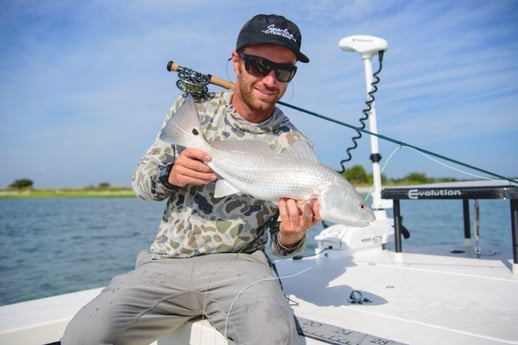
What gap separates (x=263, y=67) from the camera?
301 cm

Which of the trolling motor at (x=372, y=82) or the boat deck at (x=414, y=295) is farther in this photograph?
the trolling motor at (x=372, y=82)

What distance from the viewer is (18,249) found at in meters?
16.5

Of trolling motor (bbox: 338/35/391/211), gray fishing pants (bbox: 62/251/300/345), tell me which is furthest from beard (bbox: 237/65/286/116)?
trolling motor (bbox: 338/35/391/211)

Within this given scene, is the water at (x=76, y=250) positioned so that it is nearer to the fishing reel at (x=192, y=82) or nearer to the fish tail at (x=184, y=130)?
the fishing reel at (x=192, y=82)

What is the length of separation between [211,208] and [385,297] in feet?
5.35

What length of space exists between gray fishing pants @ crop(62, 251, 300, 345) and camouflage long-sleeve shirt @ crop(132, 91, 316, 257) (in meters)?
0.10

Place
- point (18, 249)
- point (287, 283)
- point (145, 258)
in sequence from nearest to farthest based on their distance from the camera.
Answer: point (145, 258), point (287, 283), point (18, 249)

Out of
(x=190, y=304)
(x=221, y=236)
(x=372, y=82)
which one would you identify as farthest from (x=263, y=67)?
(x=372, y=82)

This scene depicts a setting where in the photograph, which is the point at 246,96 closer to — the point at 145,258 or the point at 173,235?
the point at 173,235

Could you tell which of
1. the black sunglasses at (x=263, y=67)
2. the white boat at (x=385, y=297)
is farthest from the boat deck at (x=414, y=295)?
the black sunglasses at (x=263, y=67)

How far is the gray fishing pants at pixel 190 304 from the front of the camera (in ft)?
7.43

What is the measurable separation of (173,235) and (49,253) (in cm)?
1444

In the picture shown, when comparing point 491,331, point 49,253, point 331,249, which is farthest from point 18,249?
point 491,331

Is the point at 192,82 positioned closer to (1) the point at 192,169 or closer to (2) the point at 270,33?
(2) the point at 270,33
